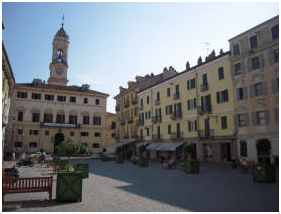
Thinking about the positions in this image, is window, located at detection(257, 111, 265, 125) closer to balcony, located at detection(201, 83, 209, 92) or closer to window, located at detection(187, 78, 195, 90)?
balcony, located at detection(201, 83, 209, 92)

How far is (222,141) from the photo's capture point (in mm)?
27734

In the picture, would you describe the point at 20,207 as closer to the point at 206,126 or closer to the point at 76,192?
the point at 76,192

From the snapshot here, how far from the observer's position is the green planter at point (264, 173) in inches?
535

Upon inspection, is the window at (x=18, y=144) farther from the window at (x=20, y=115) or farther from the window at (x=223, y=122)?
the window at (x=223, y=122)

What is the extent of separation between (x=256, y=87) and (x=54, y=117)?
45189 millimetres

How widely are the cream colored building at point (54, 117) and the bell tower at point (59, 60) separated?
1113 centimetres

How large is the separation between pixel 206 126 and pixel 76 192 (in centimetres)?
2342

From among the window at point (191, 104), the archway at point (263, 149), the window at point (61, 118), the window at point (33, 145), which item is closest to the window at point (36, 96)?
the window at point (61, 118)

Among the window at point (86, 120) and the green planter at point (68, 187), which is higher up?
the window at point (86, 120)

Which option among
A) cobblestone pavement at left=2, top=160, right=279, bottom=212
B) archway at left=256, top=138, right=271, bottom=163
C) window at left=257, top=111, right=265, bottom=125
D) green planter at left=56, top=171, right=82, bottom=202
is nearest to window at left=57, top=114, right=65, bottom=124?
window at left=257, top=111, right=265, bottom=125

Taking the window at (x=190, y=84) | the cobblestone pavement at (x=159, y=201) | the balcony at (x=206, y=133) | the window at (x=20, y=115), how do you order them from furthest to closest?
the window at (x=20, y=115), the window at (x=190, y=84), the balcony at (x=206, y=133), the cobblestone pavement at (x=159, y=201)

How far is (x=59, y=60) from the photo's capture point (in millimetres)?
72812

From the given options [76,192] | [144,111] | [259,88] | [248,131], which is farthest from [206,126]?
[76,192]

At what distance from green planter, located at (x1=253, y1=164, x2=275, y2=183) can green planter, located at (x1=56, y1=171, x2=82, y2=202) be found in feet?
32.7
